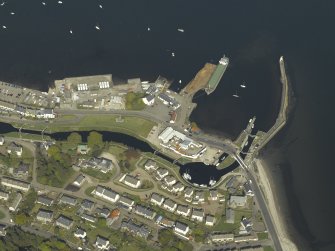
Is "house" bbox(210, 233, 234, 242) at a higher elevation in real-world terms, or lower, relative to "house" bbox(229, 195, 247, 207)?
lower

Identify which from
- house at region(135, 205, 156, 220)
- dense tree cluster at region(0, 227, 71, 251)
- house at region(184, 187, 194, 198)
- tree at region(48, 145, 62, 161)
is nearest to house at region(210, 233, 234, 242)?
house at region(184, 187, 194, 198)

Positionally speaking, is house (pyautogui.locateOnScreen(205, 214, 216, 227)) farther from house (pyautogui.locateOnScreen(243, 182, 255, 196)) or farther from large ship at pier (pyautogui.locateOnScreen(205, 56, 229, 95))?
large ship at pier (pyautogui.locateOnScreen(205, 56, 229, 95))

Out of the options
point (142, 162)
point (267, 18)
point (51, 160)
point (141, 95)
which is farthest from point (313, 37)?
point (51, 160)

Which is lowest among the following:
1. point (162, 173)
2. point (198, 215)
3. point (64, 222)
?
point (64, 222)

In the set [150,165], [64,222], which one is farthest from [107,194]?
[150,165]

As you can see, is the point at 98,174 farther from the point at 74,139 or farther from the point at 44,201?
the point at 44,201

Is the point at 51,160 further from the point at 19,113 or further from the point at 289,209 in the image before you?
the point at 289,209

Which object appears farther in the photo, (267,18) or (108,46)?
(267,18)
